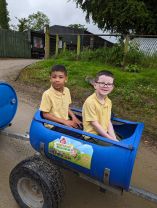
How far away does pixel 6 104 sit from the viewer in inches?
163

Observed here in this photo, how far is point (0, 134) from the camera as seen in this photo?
4535mm

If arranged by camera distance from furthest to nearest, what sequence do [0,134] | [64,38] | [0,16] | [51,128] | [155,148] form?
[0,16], [64,38], [155,148], [0,134], [51,128]

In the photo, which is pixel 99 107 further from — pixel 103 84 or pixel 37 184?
pixel 37 184

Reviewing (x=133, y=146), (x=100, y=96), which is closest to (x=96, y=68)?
(x=100, y=96)

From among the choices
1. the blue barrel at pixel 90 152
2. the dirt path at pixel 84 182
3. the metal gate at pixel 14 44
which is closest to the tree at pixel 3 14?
the metal gate at pixel 14 44

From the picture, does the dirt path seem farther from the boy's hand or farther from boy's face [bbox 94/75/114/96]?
boy's face [bbox 94/75/114/96]

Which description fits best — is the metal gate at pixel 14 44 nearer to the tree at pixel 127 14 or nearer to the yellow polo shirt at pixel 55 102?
the tree at pixel 127 14

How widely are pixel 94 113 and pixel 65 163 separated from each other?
61 centimetres

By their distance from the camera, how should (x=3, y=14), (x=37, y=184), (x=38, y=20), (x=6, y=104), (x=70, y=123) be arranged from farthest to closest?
1. (x=38, y=20)
2. (x=3, y=14)
3. (x=6, y=104)
4. (x=70, y=123)
5. (x=37, y=184)

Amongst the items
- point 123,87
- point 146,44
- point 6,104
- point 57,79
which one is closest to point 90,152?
point 57,79

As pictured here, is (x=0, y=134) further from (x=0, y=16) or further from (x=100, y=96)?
(x=0, y=16)

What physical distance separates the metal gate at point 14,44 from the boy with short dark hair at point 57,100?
16989mm

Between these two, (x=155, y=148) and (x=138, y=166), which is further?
(x=155, y=148)

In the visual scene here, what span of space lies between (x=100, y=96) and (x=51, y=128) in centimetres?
64
